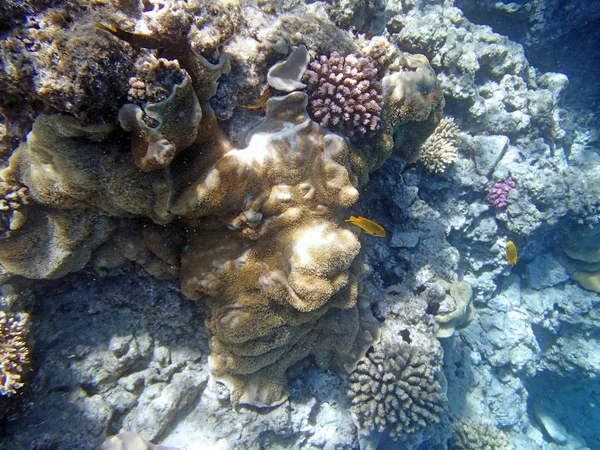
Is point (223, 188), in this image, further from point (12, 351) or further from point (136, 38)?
point (12, 351)

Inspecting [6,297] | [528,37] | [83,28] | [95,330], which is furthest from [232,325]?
[528,37]

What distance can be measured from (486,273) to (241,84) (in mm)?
7259

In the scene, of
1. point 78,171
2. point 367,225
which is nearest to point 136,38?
point 78,171

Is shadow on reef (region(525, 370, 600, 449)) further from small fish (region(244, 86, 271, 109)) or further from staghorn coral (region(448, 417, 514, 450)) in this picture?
small fish (region(244, 86, 271, 109))

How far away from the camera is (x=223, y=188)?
3037 mm

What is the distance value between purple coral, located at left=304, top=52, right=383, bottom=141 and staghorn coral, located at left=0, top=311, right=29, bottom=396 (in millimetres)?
3622

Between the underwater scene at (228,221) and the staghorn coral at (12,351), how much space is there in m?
0.02

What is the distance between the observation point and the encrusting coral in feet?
8.52

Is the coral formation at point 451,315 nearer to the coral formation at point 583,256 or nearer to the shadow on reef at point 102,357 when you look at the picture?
the shadow on reef at point 102,357

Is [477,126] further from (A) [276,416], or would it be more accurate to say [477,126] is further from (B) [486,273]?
(A) [276,416]

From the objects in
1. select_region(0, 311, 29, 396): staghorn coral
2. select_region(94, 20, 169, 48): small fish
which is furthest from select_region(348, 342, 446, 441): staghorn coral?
select_region(94, 20, 169, 48): small fish

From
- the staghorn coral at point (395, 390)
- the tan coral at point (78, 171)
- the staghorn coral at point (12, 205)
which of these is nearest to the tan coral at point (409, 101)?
the tan coral at point (78, 171)

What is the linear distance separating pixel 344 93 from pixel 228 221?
1.84m

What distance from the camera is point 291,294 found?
3.35 metres
